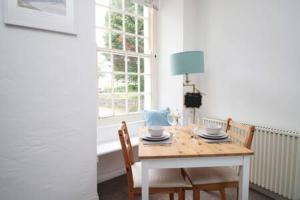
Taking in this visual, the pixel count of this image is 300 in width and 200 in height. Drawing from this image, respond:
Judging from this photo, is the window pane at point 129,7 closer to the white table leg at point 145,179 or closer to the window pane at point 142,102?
the window pane at point 142,102

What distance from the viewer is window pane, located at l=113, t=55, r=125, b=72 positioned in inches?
102

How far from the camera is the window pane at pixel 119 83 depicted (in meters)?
2.59

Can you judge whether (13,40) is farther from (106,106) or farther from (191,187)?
(191,187)

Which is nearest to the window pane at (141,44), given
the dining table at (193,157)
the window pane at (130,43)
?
the window pane at (130,43)

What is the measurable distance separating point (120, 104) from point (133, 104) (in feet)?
0.78

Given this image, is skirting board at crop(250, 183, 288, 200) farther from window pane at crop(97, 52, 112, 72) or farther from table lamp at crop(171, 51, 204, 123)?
window pane at crop(97, 52, 112, 72)

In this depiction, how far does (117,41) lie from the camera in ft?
8.50

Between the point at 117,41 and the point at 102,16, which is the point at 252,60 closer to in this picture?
the point at 117,41

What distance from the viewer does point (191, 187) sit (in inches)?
56.1

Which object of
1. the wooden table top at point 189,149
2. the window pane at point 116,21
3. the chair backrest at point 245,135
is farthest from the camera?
the window pane at point 116,21

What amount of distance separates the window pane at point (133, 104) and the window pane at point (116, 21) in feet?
3.24

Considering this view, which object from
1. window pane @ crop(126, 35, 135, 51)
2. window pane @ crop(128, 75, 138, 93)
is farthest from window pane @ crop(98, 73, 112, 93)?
window pane @ crop(126, 35, 135, 51)

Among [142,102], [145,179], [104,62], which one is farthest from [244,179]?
[104,62]

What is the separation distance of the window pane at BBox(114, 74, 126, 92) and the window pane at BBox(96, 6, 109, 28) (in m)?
0.68
